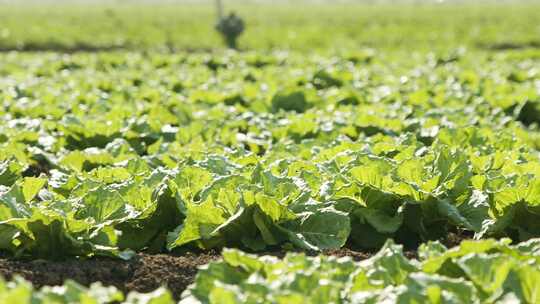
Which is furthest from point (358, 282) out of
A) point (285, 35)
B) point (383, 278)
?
point (285, 35)

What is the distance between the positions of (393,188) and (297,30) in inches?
1121

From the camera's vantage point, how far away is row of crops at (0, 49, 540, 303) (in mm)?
3045

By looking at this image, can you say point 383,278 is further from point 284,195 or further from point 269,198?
point 284,195

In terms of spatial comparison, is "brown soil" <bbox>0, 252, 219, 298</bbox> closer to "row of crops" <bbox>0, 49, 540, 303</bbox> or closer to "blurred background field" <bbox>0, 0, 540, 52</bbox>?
"row of crops" <bbox>0, 49, 540, 303</bbox>

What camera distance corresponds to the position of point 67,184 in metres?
4.93

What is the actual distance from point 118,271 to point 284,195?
3.20 feet

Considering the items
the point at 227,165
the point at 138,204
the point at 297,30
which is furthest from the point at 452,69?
the point at 297,30

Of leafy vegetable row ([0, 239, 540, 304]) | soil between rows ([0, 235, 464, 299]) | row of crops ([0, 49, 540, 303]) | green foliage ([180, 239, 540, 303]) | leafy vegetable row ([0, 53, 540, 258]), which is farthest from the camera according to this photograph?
leafy vegetable row ([0, 53, 540, 258])

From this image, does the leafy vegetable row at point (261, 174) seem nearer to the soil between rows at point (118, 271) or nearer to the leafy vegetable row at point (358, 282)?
the soil between rows at point (118, 271)

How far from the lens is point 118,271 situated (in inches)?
158

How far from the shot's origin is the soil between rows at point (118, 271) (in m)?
3.90

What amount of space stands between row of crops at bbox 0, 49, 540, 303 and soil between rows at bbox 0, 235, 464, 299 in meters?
0.08

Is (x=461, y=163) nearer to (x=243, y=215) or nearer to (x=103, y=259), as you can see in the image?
(x=243, y=215)

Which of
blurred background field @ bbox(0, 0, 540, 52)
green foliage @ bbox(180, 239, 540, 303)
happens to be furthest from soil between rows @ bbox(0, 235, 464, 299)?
blurred background field @ bbox(0, 0, 540, 52)
